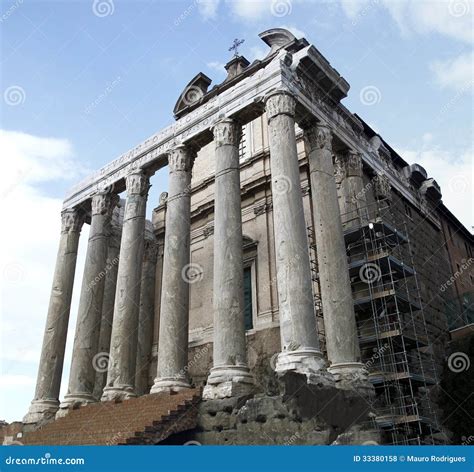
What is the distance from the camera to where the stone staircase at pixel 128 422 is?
11711 millimetres

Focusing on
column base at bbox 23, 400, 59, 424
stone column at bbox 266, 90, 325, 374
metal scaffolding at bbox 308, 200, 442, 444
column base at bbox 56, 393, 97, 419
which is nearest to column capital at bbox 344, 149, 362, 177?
metal scaffolding at bbox 308, 200, 442, 444

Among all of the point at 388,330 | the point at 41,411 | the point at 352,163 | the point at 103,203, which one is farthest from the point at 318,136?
the point at 41,411

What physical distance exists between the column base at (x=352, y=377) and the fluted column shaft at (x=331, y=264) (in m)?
0.03

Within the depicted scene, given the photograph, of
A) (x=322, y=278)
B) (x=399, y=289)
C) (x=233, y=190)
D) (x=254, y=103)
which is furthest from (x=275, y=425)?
(x=254, y=103)

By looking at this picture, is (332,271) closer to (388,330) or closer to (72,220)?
(388,330)

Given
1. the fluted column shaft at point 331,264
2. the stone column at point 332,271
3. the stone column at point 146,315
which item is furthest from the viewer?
the stone column at point 146,315

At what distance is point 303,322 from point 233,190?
5.13 m

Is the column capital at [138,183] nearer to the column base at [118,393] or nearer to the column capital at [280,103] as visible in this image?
the column capital at [280,103]

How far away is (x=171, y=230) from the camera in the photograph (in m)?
17.0

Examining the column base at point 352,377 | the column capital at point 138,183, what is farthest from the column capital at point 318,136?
the column base at point 352,377

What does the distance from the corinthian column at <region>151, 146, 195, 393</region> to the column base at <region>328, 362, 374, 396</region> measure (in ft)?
15.2

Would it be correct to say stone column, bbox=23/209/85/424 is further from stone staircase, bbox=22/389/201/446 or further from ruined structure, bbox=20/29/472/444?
stone staircase, bbox=22/389/201/446

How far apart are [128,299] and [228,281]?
5048 mm

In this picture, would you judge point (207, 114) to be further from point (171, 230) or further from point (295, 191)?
point (295, 191)
